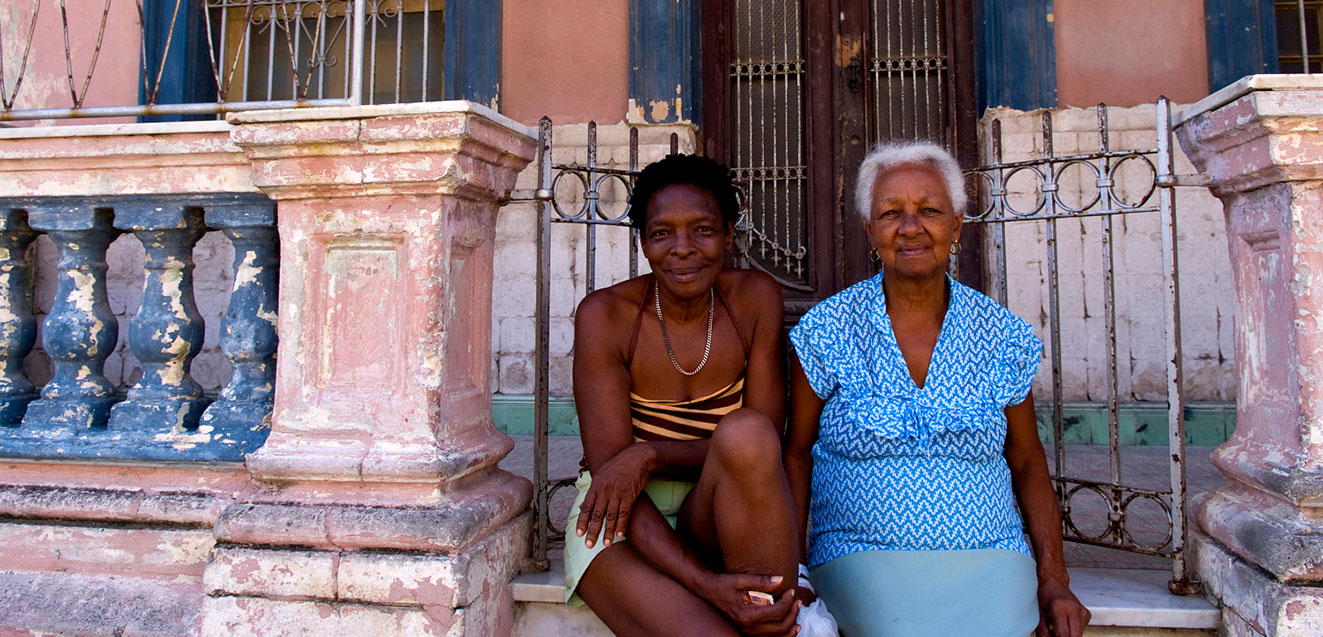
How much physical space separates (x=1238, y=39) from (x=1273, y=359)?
3.93m

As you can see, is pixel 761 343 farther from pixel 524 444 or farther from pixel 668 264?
pixel 524 444

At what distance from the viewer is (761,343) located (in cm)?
223

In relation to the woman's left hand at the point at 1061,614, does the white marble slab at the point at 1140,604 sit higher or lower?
lower

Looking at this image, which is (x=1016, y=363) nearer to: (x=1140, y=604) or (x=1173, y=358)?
(x=1173, y=358)

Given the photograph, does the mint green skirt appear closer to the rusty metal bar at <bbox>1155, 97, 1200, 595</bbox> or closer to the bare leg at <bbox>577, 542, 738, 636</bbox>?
the bare leg at <bbox>577, 542, 738, 636</bbox>

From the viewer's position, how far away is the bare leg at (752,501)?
176 cm

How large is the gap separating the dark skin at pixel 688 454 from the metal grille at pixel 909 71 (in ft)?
11.3

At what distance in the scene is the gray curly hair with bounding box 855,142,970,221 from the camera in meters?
2.12

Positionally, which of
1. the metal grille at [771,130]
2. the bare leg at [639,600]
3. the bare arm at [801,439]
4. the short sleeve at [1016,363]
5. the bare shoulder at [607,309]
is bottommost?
the bare leg at [639,600]

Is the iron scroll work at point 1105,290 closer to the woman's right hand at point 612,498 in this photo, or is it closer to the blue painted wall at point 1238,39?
the woman's right hand at point 612,498

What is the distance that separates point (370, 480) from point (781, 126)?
13.4 ft

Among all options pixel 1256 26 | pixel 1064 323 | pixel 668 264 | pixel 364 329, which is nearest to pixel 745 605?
pixel 668 264

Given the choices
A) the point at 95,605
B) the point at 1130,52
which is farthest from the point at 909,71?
the point at 95,605

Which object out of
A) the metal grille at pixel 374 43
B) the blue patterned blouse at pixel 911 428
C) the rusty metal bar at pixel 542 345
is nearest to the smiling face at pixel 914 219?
the blue patterned blouse at pixel 911 428
